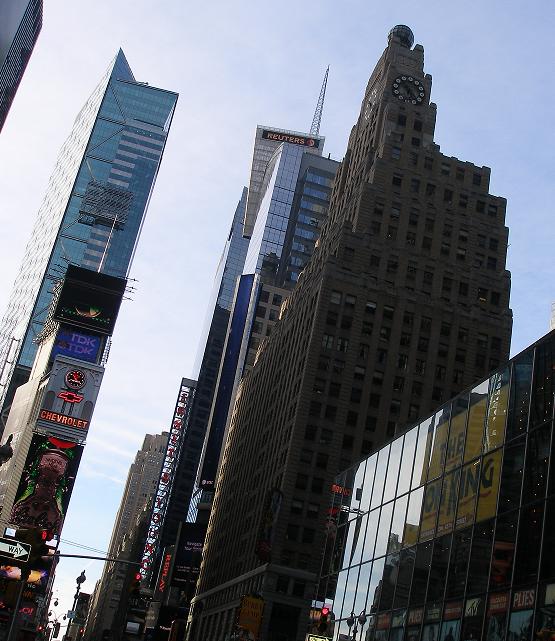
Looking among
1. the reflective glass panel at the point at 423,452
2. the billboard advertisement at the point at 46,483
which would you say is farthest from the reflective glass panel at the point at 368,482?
the billboard advertisement at the point at 46,483

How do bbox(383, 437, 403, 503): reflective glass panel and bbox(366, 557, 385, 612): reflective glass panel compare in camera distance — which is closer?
bbox(366, 557, 385, 612): reflective glass panel

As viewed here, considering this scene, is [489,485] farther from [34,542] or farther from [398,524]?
[34,542]

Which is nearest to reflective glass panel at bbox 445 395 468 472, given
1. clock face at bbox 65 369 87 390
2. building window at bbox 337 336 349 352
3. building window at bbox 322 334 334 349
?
building window at bbox 322 334 334 349

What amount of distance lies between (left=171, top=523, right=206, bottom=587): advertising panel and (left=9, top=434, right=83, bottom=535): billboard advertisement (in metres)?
23.9

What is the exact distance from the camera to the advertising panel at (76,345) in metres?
176

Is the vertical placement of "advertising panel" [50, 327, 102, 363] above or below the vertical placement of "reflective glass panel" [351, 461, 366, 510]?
above

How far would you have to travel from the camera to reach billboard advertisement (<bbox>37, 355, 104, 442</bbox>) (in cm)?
16412

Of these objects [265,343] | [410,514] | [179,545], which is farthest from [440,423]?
[179,545]

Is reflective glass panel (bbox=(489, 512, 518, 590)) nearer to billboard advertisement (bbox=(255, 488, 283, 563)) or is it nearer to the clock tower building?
the clock tower building

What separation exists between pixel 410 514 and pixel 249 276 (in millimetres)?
142956

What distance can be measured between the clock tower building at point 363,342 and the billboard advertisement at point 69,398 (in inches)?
1968

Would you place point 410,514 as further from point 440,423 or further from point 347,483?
point 347,483

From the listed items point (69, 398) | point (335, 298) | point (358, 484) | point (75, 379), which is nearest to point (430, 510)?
point (358, 484)

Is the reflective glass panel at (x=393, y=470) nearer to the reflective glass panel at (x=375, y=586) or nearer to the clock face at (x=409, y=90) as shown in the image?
the reflective glass panel at (x=375, y=586)
